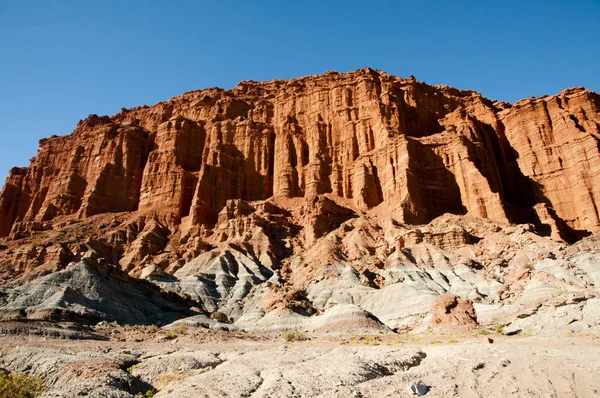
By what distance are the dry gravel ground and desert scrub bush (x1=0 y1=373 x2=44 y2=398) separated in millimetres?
461

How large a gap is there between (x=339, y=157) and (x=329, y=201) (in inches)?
753

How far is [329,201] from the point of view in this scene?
287ft

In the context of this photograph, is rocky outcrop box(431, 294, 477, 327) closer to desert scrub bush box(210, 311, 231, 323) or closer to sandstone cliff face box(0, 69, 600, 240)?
desert scrub bush box(210, 311, 231, 323)

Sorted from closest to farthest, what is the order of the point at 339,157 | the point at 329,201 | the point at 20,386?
the point at 20,386 → the point at 329,201 → the point at 339,157

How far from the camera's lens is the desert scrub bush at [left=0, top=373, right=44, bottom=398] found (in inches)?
679

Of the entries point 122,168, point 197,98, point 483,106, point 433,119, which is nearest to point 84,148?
point 122,168

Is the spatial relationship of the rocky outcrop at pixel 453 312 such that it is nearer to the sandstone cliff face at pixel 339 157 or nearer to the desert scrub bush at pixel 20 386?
→ the desert scrub bush at pixel 20 386

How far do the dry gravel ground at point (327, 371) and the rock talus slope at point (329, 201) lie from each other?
47.7ft

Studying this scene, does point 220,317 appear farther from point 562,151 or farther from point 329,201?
point 562,151

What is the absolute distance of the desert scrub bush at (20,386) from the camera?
17.2 metres

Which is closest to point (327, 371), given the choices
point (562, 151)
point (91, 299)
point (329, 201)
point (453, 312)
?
point (453, 312)

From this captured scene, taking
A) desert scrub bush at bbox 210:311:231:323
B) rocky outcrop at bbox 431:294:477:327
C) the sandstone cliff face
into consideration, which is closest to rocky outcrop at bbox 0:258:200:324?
desert scrub bush at bbox 210:311:231:323

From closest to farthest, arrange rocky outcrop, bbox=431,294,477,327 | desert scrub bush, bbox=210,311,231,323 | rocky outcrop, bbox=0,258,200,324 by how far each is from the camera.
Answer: rocky outcrop, bbox=431,294,477,327 → rocky outcrop, bbox=0,258,200,324 → desert scrub bush, bbox=210,311,231,323

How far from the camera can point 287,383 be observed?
58.5 ft
